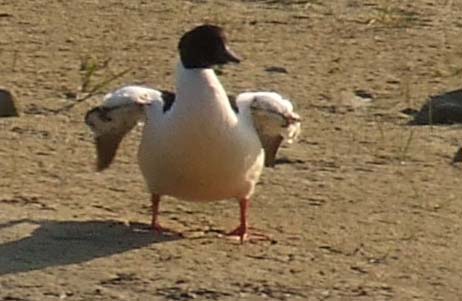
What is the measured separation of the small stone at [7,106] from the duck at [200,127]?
1.56 metres

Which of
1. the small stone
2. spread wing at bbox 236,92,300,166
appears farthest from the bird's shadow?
the small stone

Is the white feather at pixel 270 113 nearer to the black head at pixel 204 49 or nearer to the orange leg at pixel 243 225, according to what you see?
the black head at pixel 204 49

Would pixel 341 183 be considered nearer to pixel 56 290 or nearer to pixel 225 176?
pixel 225 176

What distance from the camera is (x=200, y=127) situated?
700cm

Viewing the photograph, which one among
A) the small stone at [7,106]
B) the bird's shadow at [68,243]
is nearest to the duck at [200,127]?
the bird's shadow at [68,243]

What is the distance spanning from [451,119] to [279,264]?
2.67 metres

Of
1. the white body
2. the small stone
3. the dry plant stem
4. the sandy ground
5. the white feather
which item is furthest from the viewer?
the dry plant stem

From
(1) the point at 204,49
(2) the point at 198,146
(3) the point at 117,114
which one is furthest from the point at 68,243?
(1) the point at 204,49

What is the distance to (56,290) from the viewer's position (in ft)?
20.7

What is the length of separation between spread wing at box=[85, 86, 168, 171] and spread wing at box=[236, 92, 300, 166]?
328 mm

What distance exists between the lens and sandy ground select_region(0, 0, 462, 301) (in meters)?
6.54

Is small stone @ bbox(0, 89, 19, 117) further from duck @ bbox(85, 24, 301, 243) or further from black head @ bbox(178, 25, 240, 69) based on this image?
black head @ bbox(178, 25, 240, 69)

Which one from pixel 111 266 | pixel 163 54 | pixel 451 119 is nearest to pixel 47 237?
pixel 111 266

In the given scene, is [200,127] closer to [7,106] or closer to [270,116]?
[270,116]
